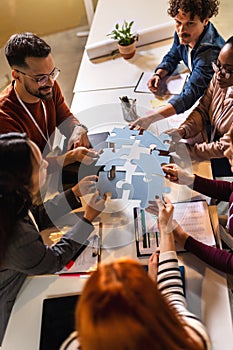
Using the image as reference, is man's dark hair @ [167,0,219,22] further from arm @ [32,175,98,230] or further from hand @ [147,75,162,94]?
arm @ [32,175,98,230]

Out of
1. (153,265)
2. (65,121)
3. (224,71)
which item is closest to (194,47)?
(224,71)

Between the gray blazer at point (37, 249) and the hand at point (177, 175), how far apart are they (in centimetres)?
37

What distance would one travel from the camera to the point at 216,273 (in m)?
1.30

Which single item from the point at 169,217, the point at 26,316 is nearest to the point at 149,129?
the point at 169,217

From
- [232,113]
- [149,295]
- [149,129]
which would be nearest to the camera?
[149,295]

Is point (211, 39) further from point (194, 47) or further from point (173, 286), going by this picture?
point (173, 286)

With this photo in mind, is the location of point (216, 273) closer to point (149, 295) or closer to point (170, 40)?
point (149, 295)

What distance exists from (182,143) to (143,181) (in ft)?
1.12

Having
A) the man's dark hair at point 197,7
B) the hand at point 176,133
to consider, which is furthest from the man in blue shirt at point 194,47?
the hand at point 176,133

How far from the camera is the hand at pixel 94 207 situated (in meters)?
1.47

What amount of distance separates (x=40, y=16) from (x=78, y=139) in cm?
289

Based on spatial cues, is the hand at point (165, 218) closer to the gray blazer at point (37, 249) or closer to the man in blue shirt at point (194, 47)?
the gray blazer at point (37, 249)

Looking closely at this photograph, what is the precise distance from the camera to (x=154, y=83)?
210 cm

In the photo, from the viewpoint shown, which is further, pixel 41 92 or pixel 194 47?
pixel 194 47
